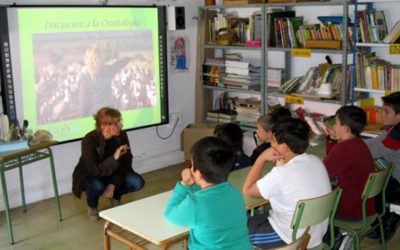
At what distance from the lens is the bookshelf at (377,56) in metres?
4.60

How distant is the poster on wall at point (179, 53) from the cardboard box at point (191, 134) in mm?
707

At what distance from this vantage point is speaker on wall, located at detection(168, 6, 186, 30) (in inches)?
222

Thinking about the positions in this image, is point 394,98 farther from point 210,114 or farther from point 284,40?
point 210,114

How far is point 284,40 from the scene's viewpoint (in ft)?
17.2

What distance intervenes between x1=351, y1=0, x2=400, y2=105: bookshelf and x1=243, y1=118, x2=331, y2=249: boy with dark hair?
86.6 inches

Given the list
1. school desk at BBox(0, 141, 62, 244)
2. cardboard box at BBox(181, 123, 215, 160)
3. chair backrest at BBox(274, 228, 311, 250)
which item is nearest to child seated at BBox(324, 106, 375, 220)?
chair backrest at BBox(274, 228, 311, 250)

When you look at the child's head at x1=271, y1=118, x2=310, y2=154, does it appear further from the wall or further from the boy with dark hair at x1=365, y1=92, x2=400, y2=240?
the wall

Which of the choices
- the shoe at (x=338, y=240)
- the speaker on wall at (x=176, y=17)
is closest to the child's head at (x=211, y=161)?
the shoe at (x=338, y=240)

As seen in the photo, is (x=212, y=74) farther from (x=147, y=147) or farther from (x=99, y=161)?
(x=99, y=161)

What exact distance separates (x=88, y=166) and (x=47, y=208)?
79 cm

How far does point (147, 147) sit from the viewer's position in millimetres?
5840

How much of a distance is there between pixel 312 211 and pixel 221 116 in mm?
3489

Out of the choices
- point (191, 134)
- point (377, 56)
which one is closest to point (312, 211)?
point (377, 56)

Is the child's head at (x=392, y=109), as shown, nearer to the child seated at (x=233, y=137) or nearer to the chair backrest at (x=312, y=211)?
the child seated at (x=233, y=137)
